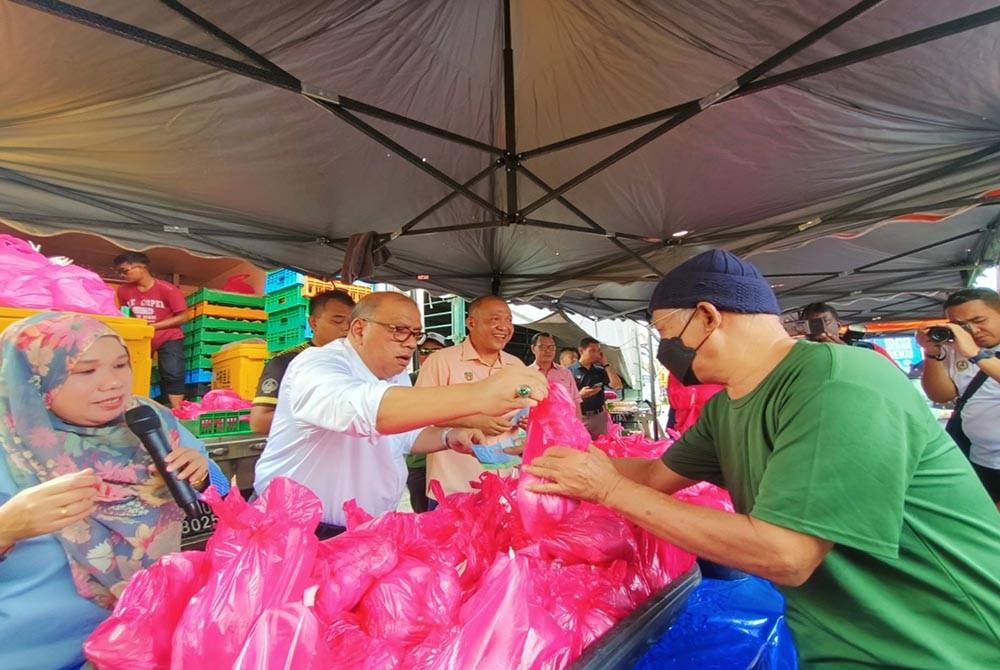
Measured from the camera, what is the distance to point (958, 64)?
76.7 inches

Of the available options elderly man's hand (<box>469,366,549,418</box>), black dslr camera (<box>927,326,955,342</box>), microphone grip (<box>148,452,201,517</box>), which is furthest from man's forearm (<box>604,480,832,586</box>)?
black dslr camera (<box>927,326,955,342</box>)

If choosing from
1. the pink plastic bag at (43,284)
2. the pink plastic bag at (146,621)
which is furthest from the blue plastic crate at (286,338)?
the pink plastic bag at (146,621)

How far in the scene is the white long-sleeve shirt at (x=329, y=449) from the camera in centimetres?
161

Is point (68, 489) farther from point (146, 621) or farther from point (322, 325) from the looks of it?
point (322, 325)

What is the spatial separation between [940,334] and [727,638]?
320 cm

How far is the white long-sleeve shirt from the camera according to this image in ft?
5.27

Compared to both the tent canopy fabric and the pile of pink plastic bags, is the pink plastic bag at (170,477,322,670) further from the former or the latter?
the tent canopy fabric

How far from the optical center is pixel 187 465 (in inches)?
56.4

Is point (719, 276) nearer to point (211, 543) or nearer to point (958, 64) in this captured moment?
point (211, 543)

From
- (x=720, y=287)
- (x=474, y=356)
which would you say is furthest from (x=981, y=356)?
(x=474, y=356)

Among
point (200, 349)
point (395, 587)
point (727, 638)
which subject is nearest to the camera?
point (395, 587)

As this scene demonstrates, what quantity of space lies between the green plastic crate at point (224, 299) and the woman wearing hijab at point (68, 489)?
15.0 feet

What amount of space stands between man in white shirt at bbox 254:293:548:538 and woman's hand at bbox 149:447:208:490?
308 mm

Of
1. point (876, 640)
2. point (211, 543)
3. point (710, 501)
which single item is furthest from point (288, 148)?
point (876, 640)
